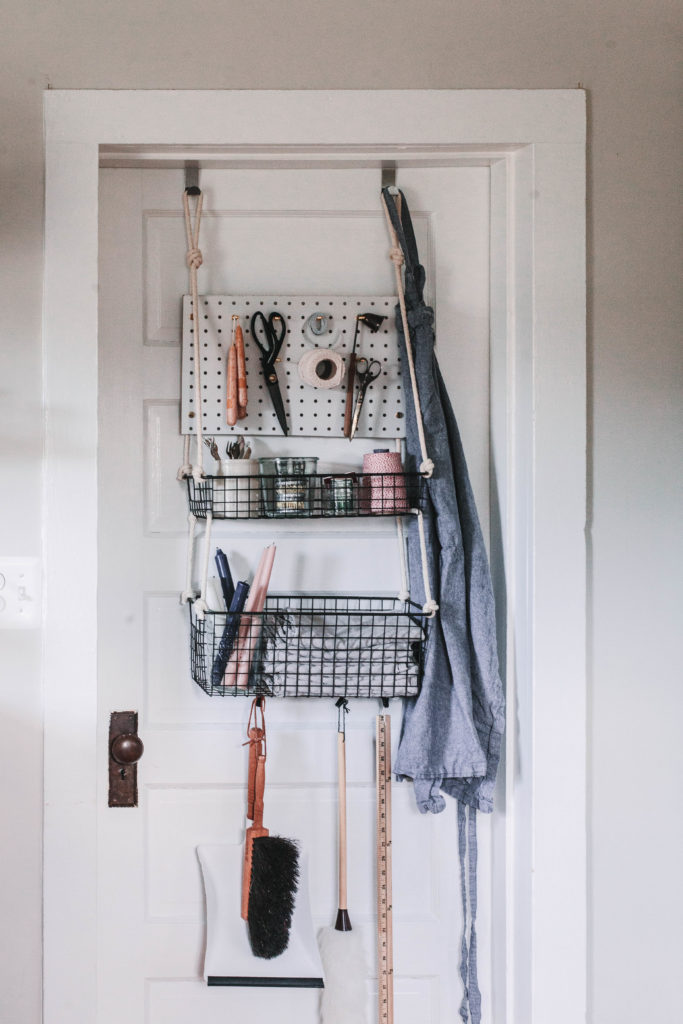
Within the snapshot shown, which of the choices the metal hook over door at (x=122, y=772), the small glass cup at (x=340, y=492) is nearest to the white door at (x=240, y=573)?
the metal hook over door at (x=122, y=772)

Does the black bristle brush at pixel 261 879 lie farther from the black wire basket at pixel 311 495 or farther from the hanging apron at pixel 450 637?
the black wire basket at pixel 311 495

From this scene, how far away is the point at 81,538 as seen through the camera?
1.17 metres

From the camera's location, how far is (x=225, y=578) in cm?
121

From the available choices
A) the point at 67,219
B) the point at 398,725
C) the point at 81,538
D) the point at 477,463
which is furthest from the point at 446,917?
the point at 67,219

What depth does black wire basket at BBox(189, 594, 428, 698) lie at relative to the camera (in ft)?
3.84

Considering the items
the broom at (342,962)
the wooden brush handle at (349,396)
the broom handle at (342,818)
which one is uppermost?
the wooden brush handle at (349,396)

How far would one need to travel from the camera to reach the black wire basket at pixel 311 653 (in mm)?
1169

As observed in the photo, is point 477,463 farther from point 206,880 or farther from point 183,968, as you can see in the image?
point 183,968

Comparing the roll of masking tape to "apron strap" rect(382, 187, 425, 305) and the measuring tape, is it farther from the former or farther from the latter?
the measuring tape

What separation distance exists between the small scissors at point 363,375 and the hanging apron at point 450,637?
0.22 feet

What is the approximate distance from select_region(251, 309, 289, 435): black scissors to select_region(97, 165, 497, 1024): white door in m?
0.07

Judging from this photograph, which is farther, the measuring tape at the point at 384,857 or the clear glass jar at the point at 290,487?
the measuring tape at the point at 384,857

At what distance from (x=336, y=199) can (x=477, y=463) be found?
52 centimetres

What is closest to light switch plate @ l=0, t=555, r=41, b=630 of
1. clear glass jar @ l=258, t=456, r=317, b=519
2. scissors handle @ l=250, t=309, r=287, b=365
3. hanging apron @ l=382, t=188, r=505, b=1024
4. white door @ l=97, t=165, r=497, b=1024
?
white door @ l=97, t=165, r=497, b=1024
